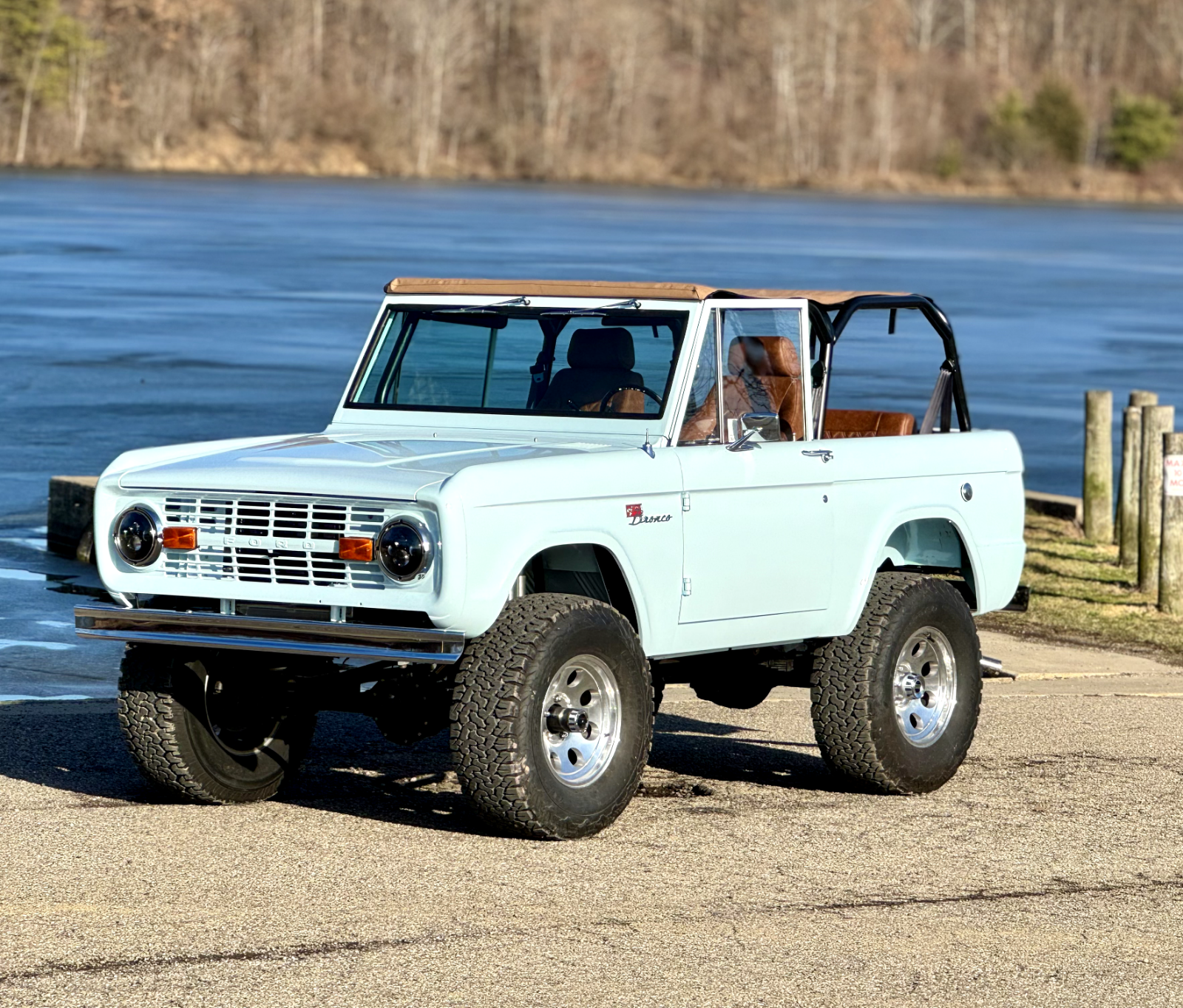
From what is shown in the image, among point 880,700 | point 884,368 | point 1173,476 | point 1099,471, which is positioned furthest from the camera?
point 884,368

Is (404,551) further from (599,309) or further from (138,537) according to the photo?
(599,309)

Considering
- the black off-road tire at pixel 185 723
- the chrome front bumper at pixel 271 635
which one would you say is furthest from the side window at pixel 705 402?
the black off-road tire at pixel 185 723

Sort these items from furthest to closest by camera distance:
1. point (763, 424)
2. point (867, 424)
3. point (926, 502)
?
point (867, 424) → point (926, 502) → point (763, 424)

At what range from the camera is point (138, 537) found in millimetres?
7594

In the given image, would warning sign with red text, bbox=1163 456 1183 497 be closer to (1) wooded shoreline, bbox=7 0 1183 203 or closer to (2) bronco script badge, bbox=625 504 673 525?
(2) bronco script badge, bbox=625 504 673 525

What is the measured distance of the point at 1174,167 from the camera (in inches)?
5906

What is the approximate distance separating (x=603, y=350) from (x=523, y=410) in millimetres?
389

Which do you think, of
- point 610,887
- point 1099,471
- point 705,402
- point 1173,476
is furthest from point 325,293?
point 610,887

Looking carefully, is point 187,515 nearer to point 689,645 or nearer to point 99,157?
point 689,645

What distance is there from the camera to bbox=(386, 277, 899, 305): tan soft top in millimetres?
8383

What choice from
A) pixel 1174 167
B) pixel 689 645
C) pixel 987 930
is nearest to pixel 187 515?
pixel 689 645

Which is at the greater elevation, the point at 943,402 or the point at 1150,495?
the point at 943,402

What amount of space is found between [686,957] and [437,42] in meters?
139

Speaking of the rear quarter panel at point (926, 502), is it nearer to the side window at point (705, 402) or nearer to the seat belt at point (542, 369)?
the side window at point (705, 402)
